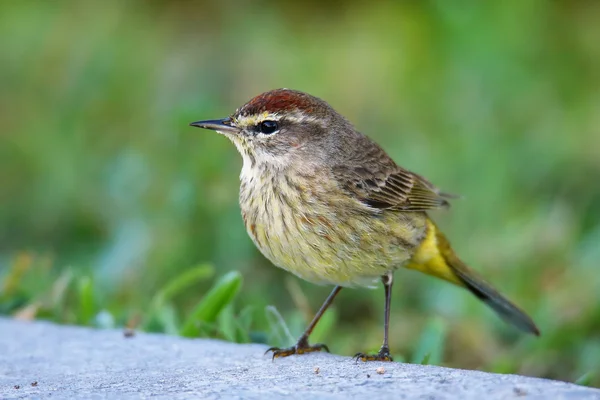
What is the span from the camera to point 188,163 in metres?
6.63

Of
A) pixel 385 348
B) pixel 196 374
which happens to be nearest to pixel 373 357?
pixel 385 348

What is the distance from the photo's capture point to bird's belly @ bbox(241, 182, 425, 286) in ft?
14.2

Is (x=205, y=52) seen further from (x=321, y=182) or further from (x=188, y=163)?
(x=321, y=182)

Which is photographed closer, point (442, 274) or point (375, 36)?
point (442, 274)

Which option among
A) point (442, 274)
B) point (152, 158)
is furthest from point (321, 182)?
point (152, 158)

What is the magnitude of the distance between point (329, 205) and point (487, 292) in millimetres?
1334

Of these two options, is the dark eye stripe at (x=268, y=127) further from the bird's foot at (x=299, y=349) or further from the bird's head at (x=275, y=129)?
the bird's foot at (x=299, y=349)

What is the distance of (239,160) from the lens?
7.47 metres

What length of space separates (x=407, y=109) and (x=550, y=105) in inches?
50.6

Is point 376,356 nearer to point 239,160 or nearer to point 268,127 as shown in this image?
point 268,127

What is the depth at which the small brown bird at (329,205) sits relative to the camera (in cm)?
438

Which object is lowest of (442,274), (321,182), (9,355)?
(9,355)

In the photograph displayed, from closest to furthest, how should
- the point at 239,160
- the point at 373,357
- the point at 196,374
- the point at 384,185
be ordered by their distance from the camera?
the point at 196,374
the point at 373,357
the point at 384,185
the point at 239,160

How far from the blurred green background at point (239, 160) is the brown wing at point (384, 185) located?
72 centimetres
